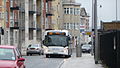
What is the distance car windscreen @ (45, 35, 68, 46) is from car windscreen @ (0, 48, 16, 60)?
2608cm

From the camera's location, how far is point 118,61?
54.2ft

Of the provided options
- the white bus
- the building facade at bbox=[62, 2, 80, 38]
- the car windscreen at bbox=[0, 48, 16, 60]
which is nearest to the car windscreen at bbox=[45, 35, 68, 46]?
the white bus

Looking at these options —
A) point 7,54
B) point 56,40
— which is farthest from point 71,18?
point 7,54

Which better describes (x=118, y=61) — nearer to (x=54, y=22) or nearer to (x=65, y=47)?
(x=65, y=47)

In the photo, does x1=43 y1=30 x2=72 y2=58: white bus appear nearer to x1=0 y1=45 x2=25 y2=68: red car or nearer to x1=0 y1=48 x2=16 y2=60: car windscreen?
x1=0 y1=45 x2=25 y2=68: red car

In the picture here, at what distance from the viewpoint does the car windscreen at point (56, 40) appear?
40906mm

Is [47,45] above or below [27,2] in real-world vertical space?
below

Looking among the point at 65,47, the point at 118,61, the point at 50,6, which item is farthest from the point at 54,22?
the point at 118,61

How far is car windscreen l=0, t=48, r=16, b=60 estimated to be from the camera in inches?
557

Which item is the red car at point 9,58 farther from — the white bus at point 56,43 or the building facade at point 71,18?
the building facade at point 71,18

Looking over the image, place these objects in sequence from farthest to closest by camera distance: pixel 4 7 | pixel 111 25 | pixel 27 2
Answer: pixel 27 2 < pixel 4 7 < pixel 111 25

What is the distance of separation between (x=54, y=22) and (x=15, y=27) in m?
28.4

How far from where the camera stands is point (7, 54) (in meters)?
14.4

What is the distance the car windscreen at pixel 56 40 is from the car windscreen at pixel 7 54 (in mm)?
26078
